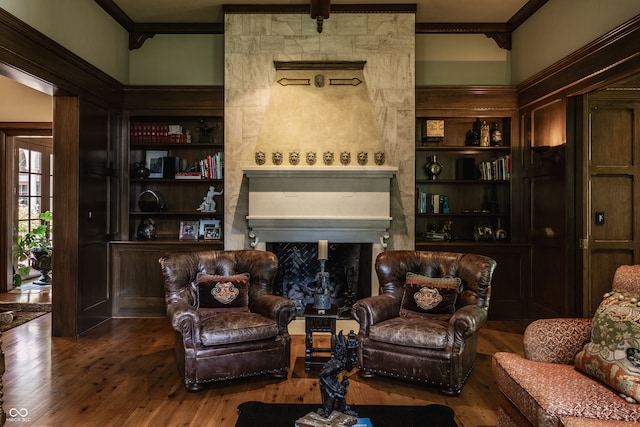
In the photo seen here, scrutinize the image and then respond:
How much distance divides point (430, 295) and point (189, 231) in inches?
127

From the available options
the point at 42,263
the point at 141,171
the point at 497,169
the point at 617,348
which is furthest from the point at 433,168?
the point at 42,263

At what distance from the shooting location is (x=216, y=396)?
3119mm

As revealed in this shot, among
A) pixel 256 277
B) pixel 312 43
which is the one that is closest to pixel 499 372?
pixel 256 277

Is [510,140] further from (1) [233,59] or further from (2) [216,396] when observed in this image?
(2) [216,396]

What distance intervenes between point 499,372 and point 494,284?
307 centimetres

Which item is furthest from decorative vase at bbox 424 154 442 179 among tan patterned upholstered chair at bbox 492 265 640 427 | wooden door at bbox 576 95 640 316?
tan patterned upholstered chair at bbox 492 265 640 427

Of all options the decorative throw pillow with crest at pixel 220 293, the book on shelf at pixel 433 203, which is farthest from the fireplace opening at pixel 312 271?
the decorative throw pillow with crest at pixel 220 293

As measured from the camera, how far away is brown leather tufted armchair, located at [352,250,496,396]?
3.17 meters

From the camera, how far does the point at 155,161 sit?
223 inches

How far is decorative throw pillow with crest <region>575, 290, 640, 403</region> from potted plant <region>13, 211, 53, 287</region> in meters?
7.12

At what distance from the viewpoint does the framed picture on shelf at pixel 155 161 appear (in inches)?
219

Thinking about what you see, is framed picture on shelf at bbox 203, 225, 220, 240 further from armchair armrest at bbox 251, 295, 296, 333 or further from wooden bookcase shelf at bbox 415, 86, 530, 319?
wooden bookcase shelf at bbox 415, 86, 530, 319

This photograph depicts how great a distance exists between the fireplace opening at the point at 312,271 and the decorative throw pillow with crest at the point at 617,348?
10.0 feet

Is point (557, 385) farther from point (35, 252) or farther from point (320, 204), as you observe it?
point (35, 252)
